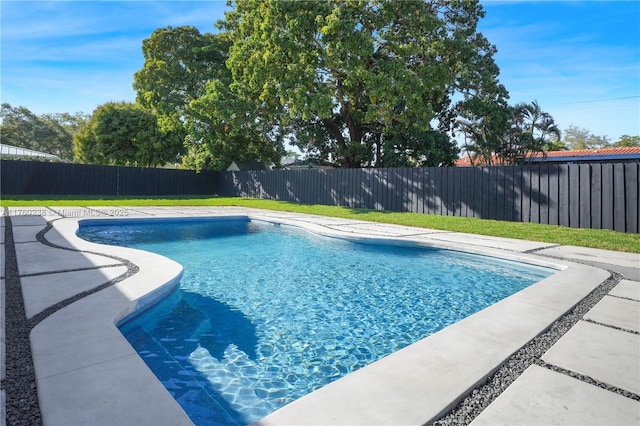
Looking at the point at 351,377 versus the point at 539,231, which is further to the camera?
the point at 539,231

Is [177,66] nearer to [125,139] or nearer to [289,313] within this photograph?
[125,139]

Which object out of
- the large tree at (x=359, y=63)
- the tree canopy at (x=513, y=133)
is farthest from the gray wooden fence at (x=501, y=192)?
the tree canopy at (x=513, y=133)

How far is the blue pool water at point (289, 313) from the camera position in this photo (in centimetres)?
242

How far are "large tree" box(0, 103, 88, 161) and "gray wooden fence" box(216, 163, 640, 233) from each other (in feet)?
119

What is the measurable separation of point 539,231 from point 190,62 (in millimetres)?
20419

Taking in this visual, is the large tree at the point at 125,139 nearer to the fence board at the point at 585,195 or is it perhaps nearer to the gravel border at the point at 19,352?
the gravel border at the point at 19,352

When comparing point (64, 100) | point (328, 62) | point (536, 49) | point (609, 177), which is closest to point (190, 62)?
point (64, 100)

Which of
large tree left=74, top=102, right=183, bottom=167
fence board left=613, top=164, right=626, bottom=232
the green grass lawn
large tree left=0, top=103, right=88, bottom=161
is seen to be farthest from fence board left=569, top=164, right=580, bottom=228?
large tree left=0, top=103, right=88, bottom=161

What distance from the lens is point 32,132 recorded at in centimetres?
3781

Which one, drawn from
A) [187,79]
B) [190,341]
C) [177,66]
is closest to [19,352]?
[190,341]

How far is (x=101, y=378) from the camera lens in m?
1.83

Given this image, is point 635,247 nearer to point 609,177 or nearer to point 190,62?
point 609,177

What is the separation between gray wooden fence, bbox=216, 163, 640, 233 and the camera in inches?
313

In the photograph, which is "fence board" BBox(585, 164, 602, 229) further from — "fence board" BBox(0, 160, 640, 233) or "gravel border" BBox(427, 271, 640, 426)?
"gravel border" BBox(427, 271, 640, 426)
